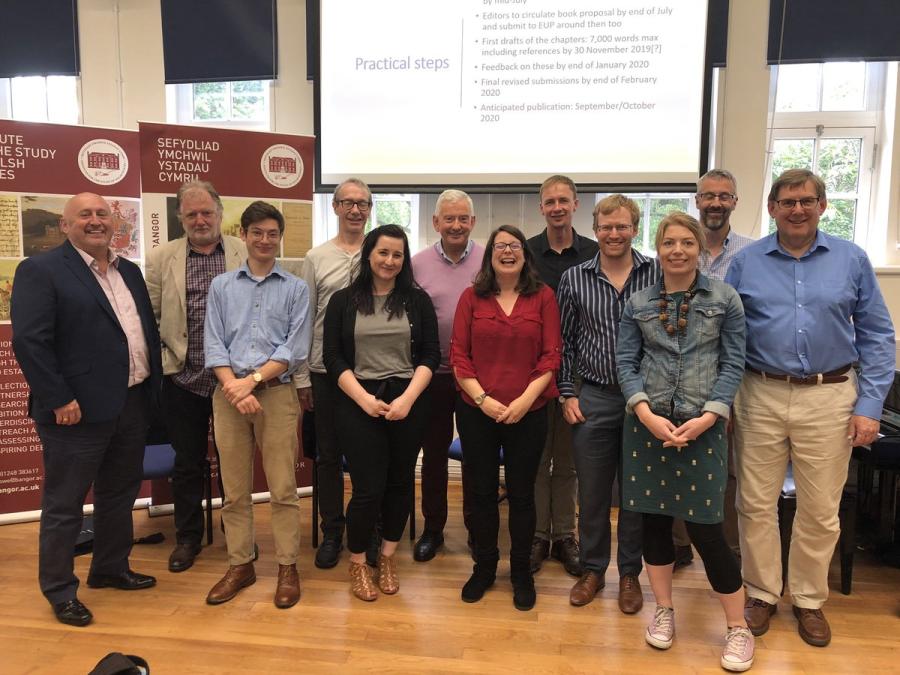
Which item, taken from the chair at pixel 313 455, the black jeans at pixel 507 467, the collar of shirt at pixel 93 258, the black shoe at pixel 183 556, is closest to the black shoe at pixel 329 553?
the chair at pixel 313 455

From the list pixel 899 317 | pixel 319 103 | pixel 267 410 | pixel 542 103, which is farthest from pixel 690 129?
pixel 267 410

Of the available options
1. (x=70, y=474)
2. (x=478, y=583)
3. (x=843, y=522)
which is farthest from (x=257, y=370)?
(x=843, y=522)

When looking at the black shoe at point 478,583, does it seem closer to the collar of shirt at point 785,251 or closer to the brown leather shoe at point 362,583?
the brown leather shoe at point 362,583

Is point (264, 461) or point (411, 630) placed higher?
point (264, 461)

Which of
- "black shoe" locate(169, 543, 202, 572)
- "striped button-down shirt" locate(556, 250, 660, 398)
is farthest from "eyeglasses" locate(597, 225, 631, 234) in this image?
"black shoe" locate(169, 543, 202, 572)

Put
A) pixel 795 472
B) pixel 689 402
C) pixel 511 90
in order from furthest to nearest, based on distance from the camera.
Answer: pixel 511 90, pixel 795 472, pixel 689 402

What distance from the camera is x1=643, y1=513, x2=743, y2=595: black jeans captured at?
203cm

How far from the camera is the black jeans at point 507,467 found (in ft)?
7.73

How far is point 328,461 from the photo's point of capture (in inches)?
114

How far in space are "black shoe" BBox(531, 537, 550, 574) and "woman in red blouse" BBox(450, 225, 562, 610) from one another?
297 mm

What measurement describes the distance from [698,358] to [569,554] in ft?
4.01

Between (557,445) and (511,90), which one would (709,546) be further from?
(511,90)

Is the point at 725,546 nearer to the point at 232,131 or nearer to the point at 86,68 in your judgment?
the point at 232,131

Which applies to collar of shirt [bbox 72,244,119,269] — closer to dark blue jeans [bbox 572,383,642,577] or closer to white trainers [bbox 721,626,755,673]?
dark blue jeans [bbox 572,383,642,577]
